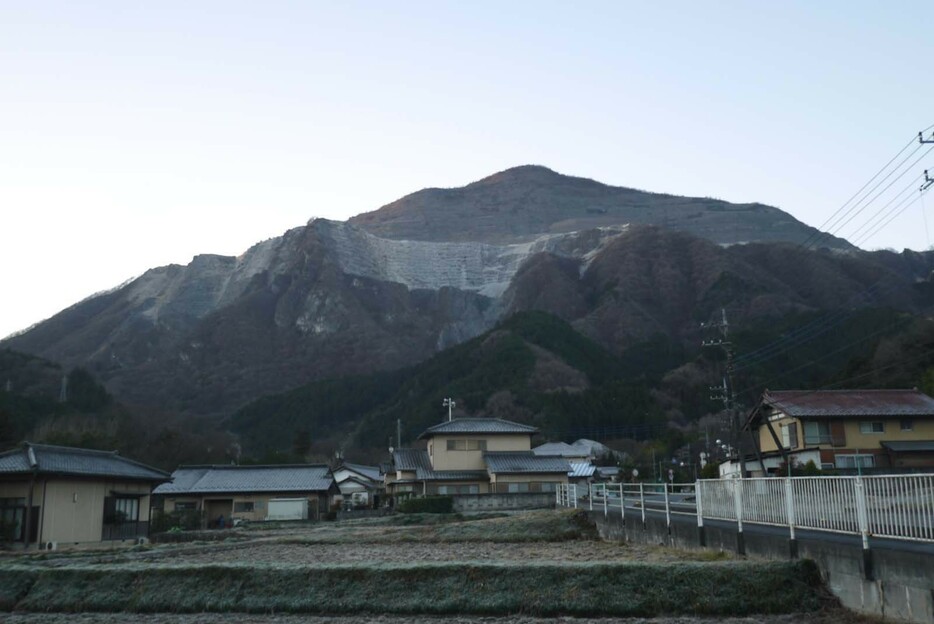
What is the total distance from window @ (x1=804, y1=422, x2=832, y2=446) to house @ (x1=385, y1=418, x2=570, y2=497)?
1209 centimetres

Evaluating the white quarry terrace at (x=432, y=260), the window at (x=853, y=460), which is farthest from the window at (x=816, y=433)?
the white quarry terrace at (x=432, y=260)

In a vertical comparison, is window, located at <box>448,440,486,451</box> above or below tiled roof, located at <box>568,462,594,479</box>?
above

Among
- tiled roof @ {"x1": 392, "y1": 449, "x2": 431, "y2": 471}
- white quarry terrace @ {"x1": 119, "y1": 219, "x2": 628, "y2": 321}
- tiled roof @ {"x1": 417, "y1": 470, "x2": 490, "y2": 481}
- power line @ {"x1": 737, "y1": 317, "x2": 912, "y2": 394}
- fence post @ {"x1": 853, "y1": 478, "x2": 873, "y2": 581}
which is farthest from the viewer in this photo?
white quarry terrace @ {"x1": 119, "y1": 219, "x2": 628, "y2": 321}

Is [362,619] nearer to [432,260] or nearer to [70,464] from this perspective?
[70,464]

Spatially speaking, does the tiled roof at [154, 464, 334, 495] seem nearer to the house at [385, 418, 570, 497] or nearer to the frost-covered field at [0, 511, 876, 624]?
the house at [385, 418, 570, 497]

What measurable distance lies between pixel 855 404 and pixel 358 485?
35990 mm

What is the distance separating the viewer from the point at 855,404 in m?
37.0

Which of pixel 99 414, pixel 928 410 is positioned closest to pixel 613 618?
pixel 928 410

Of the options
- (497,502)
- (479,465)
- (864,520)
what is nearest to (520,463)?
(479,465)

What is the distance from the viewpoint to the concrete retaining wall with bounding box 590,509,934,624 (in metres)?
7.46

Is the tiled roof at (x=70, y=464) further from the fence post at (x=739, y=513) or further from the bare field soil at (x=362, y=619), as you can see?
the fence post at (x=739, y=513)

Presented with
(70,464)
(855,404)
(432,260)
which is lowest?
(70,464)

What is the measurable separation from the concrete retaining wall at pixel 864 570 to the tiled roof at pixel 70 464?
2101 centimetres

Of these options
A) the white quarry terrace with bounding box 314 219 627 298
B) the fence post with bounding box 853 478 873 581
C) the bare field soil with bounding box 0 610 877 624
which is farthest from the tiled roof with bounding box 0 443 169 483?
the white quarry terrace with bounding box 314 219 627 298
